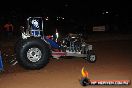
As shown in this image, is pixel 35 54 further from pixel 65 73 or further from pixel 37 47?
pixel 65 73

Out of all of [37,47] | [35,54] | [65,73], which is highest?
[37,47]

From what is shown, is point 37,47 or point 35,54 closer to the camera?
point 37,47

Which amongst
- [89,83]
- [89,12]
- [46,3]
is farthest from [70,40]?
[46,3]

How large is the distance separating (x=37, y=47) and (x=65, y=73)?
1.36 m

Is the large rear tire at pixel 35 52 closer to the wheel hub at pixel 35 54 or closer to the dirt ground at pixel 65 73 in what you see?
the wheel hub at pixel 35 54

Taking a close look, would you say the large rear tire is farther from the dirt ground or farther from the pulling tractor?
the dirt ground

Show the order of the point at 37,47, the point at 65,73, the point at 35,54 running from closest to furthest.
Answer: the point at 65,73 → the point at 37,47 → the point at 35,54

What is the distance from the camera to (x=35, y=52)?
40.8 ft

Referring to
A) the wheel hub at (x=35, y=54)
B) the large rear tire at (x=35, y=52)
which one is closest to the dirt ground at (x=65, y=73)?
the large rear tire at (x=35, y=52)

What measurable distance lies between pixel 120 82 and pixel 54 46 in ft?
14.2

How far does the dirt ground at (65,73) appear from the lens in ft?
33.6

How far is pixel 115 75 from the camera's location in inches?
440

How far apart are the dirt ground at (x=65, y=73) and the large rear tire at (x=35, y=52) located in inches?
10.7

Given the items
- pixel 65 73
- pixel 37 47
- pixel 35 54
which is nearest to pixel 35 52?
pixel 35 54
